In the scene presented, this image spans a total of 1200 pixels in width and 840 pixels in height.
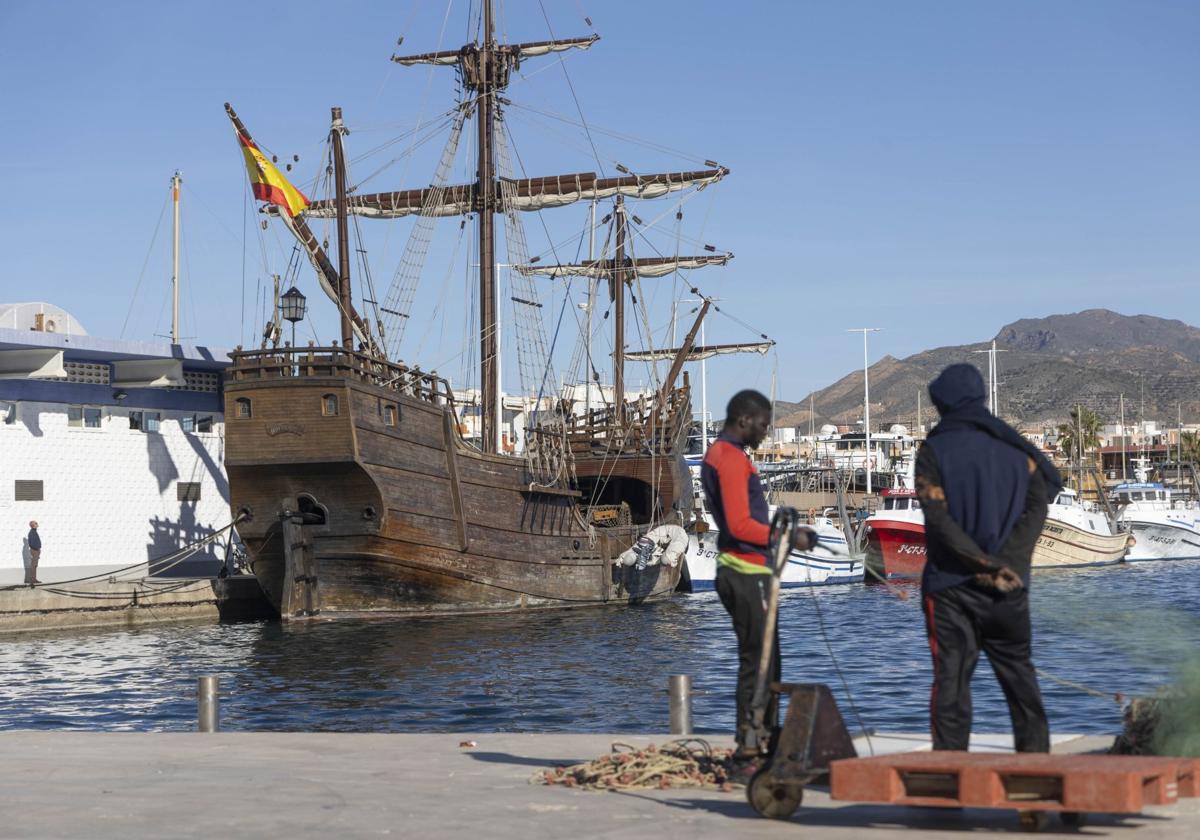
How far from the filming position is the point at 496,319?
3838 cm

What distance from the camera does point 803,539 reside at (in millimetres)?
6766

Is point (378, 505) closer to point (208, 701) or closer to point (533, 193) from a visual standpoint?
point (533, 193)

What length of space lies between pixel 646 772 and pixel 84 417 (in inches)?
1169

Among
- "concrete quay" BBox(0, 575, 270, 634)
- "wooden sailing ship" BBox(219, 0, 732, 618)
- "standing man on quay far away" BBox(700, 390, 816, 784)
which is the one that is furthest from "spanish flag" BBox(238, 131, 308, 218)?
"standing man on quay far away" BBox(700, 390, 816, 784)

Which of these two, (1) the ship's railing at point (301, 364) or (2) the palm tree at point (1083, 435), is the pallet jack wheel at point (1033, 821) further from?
(2) the palm tree at point (1083, 435)

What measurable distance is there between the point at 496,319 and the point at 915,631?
14977mm

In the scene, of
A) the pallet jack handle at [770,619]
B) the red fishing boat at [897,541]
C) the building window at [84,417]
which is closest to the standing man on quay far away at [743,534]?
the pallet jack handle at [770,619]

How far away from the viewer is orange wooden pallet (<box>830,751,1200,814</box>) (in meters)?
5.39

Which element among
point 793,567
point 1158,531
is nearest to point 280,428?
point 793,567

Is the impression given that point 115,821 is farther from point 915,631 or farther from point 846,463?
point 846,463

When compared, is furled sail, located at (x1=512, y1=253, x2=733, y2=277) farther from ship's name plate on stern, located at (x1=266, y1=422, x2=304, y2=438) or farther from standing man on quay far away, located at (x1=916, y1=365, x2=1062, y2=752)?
standing man on quay far away, located at (x1=916, y1=365, x2=1062, y2=752)

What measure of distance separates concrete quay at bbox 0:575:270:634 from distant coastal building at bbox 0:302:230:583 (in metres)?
1.81

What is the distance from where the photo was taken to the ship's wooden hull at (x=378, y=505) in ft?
94.1

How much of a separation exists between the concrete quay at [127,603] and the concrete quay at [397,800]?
19101 mm
